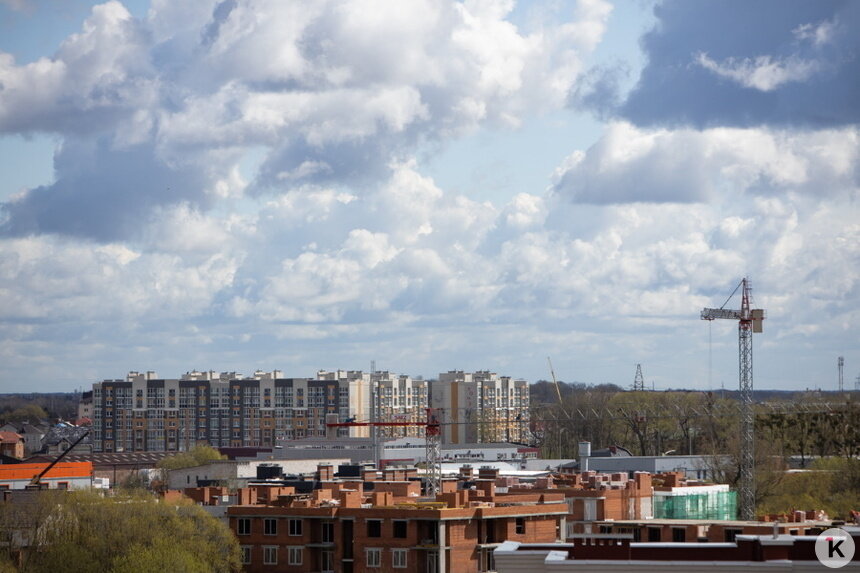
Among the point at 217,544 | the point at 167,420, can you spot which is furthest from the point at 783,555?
the point at 167,420

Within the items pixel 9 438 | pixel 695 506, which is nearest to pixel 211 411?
pixel 9 438

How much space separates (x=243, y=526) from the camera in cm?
5731

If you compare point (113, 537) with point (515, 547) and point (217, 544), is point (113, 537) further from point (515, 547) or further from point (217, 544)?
point (515, 547)

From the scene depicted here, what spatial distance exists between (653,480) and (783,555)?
44499 millimetres

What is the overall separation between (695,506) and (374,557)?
59.7 feet

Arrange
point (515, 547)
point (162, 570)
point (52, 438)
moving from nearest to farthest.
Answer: point (515, 547)
point (162, 570)
point (52, 438)

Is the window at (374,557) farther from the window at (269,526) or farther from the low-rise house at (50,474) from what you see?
the low-rise house at (50,474)

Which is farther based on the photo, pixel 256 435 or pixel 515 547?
pixel 256 435

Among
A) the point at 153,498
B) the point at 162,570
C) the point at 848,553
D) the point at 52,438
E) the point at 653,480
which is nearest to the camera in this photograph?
the point at 848,553

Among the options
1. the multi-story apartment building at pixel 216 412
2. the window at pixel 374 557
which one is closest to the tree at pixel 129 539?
the window at pixel 374 557

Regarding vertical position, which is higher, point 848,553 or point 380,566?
point 848,553

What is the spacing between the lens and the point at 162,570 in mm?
51625

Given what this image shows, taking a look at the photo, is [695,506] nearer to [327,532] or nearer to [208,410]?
[327,532]
